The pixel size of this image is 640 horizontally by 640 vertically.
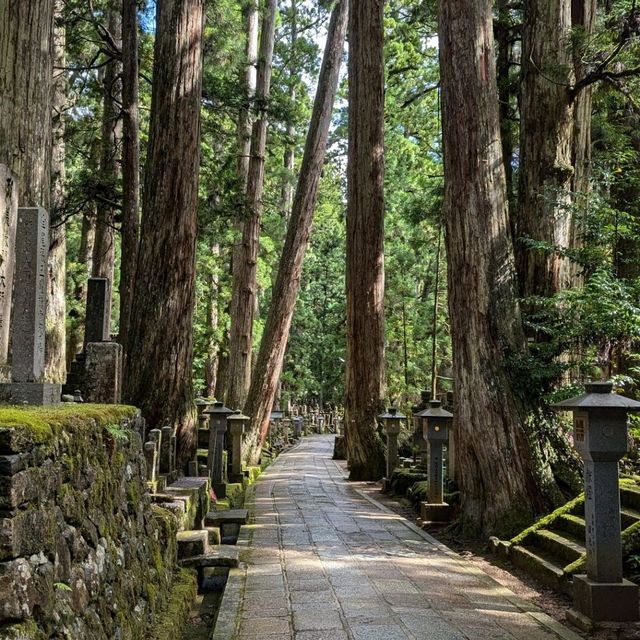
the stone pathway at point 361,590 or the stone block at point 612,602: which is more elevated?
the stone block at point 612,602

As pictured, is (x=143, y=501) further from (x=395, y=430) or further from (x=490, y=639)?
(x=395, y=430)

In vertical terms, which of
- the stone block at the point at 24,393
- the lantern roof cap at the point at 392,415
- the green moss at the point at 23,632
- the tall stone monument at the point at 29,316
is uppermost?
the tall stone monument at the point at 29,316

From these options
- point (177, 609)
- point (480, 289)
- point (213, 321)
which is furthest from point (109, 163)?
point (213, 321)

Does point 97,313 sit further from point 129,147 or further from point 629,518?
point 129,147

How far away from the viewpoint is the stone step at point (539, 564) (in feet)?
17.6

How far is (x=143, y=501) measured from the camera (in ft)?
15.4

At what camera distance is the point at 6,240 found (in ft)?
12.4

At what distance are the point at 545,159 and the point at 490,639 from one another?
608 cm

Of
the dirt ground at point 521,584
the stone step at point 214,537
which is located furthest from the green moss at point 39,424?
the dirt ground at point 521,584

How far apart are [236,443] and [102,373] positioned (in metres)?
6.57

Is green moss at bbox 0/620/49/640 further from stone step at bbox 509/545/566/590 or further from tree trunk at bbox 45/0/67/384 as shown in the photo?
tree trunk at bbox 45/0/67/384

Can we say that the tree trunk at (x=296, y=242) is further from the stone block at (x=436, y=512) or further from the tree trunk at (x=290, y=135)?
the stone block at (x=436, y=512)

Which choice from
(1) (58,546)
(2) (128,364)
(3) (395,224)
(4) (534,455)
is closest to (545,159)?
(4) (534,455)

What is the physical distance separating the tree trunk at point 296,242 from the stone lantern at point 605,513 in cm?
1081
